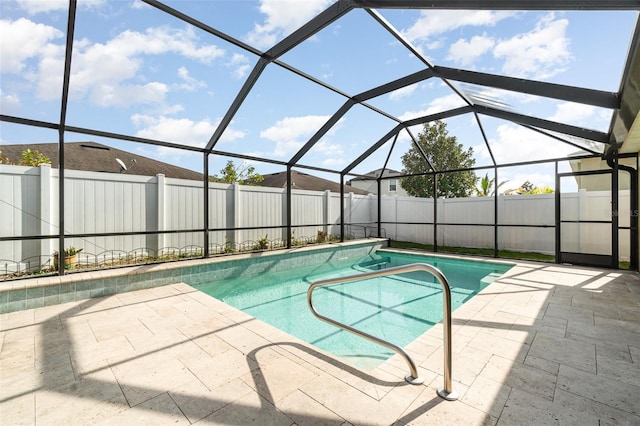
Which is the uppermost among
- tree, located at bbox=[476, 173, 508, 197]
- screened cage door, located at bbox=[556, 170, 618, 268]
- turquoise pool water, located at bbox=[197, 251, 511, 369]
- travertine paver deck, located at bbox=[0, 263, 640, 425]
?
tree, located at bbox=[476, 173, 508, 197]

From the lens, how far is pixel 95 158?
29.2ft

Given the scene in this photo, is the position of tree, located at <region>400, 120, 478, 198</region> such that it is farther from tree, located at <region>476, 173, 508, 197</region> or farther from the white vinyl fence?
the white vinyl fence

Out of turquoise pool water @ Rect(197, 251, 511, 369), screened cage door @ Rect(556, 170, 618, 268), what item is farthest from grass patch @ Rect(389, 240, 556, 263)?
turquoise pool water @ Rect(197, 251, 511, 369)

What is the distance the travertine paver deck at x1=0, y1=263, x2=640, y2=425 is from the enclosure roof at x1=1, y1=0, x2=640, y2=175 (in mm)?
2735

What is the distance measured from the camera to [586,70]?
146 inches

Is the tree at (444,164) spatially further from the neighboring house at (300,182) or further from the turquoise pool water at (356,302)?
the turquoise pool water at (356,302)

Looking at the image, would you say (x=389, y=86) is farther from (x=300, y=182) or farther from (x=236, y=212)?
(x=300, y=182)

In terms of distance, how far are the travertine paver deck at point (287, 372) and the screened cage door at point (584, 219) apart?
332cm

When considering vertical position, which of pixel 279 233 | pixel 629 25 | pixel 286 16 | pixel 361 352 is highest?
pixel 286 16

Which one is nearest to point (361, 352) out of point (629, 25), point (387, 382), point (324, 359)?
point (324, 359)

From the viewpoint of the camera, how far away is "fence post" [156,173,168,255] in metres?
6.88

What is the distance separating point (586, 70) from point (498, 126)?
11.5ft

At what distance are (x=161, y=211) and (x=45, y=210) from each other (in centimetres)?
204

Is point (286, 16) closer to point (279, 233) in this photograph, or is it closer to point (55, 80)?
point (55, 80)
